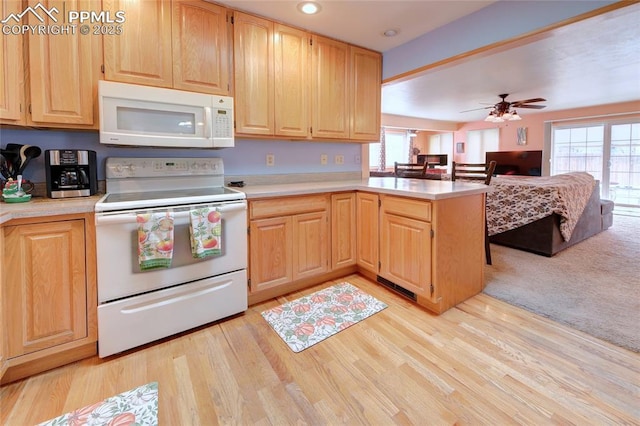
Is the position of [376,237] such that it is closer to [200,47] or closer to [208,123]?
[208,123]

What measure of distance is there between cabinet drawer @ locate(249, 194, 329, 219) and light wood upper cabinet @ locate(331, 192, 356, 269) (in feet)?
0.44

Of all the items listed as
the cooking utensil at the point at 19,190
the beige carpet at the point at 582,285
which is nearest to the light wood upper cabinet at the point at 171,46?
the cooking utensil at the point at 19,190

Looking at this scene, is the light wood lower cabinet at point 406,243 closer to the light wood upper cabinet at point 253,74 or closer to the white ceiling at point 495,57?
the light wood upper cabinet at point 253,74

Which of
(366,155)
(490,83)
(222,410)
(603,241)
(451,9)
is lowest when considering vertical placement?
(222,410)

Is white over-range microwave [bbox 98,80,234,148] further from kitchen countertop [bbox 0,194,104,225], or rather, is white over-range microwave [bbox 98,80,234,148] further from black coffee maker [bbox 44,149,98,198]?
kitchen countertop [bbox 0,194,104,225]

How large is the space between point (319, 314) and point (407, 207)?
1.02 metres

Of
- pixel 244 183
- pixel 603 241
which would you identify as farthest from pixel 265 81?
pixel 603 241

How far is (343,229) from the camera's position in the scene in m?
2.71

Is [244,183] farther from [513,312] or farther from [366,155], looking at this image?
[513,312]

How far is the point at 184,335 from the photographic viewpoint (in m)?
1.93

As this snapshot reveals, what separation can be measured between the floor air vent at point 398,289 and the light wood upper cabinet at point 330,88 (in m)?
1.41

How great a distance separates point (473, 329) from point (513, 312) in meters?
0.45

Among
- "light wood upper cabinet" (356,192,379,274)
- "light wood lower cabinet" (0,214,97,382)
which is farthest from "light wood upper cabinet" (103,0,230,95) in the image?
"light wood upper cabinet" (356,192,379,274)

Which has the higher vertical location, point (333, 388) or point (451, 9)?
point (451, 9)
